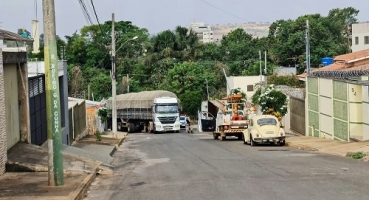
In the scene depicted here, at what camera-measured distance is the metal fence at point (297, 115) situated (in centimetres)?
4359

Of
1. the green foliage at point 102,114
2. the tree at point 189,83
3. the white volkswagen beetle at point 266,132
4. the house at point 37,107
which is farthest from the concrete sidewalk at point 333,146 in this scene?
the tree at point 189,83

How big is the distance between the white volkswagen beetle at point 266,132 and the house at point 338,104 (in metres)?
2.95

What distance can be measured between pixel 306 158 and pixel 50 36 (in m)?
12.1

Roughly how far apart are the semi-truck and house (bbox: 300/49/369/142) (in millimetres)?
21116

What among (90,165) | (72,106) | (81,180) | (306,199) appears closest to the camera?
(306,199)

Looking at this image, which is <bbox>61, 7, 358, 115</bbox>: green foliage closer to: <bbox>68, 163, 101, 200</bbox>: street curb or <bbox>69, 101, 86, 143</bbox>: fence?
<bbox>69, 101, 86, 143</bbox>: fence

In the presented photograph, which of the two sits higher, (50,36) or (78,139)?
(50,36)

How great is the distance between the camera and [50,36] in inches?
625

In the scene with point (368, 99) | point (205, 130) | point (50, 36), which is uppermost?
point (50, 36)

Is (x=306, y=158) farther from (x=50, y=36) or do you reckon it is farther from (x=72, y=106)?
(x=72, y=106)

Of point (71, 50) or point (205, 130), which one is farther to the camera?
point (71, 50)

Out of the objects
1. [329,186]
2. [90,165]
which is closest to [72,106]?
[90,165]

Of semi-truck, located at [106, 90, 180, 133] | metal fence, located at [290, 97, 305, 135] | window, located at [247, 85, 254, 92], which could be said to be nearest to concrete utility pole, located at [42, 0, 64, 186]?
metal fence, located at [290, 97, 305, 135]

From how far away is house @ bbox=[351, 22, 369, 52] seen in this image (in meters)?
79.6
